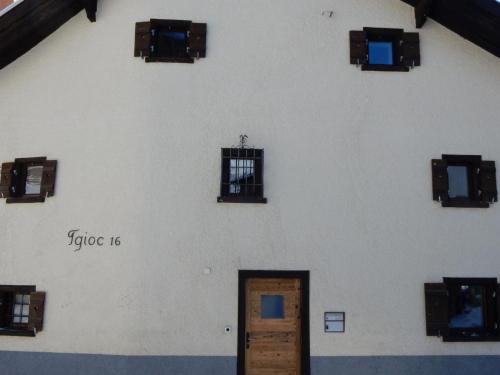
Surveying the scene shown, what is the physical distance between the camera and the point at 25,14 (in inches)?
309

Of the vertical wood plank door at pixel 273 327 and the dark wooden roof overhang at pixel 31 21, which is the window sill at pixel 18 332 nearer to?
the vertical wood plank door at pixel 273 327

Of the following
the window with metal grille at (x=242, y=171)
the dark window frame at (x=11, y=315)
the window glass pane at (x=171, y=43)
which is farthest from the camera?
the window glass pane at (x=171, y=43)

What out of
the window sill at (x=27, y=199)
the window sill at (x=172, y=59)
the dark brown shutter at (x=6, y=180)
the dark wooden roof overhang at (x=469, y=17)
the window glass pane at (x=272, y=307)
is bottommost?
the window glass pane at (x=272, y=307)

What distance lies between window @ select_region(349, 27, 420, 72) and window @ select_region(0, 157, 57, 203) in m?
6.35

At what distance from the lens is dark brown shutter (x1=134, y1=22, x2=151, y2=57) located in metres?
8.33

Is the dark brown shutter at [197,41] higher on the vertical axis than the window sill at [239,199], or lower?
higher

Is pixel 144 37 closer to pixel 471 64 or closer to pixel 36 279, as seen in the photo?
pixel 36 279

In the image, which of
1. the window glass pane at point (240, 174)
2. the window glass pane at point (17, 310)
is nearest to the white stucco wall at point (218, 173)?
the window glass pane at point (240, 174)

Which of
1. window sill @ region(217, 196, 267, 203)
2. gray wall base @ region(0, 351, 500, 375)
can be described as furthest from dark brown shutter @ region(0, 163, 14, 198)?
window sill @ region(217, 196, 267, 203)

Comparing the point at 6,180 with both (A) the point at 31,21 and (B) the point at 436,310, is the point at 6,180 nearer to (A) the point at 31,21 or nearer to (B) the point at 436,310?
(A) the point at 31,21

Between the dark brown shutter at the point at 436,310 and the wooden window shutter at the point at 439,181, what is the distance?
5.51ft

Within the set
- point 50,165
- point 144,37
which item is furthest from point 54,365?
point 144,37

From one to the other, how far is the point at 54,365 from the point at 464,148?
28.6ft

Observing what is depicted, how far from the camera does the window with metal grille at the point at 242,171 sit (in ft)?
26.1
